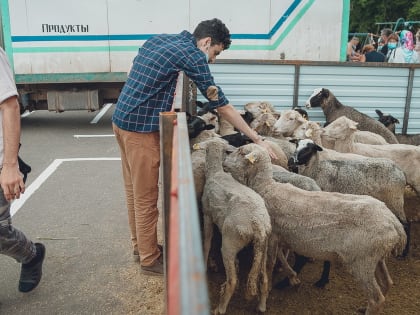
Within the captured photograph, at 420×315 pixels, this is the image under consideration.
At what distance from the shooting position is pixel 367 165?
4.14 m

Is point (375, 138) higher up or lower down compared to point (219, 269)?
higher up

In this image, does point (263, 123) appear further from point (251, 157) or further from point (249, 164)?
point (251, 157)

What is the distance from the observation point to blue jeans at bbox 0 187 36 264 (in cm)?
308

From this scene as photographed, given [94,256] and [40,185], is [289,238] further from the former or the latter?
[40,185]

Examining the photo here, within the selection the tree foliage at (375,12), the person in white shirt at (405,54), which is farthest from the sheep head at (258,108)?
the tree foliage at (375,12)

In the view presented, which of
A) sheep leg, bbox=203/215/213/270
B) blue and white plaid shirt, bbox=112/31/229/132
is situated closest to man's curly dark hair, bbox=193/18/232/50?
blue and white plaid shirt, bbox=112/31/229/132

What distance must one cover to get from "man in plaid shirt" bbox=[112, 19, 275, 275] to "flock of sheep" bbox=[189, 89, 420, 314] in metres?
0.40

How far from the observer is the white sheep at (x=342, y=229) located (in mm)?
2963

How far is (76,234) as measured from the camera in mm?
4570

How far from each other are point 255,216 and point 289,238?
0.42 metres

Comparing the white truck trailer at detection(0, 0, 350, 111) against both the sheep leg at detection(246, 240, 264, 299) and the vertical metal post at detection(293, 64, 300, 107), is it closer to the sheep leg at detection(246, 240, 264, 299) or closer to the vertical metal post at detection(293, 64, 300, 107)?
the vertical metal post at detection(293, 64, 300, 107)

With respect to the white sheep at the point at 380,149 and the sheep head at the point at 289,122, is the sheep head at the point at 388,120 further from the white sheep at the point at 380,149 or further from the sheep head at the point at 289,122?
the sheep head at the point at 289,122

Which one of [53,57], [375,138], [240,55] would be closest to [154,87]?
[375,138]

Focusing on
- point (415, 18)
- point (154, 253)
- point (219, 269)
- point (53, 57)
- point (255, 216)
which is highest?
point (415, 18)
